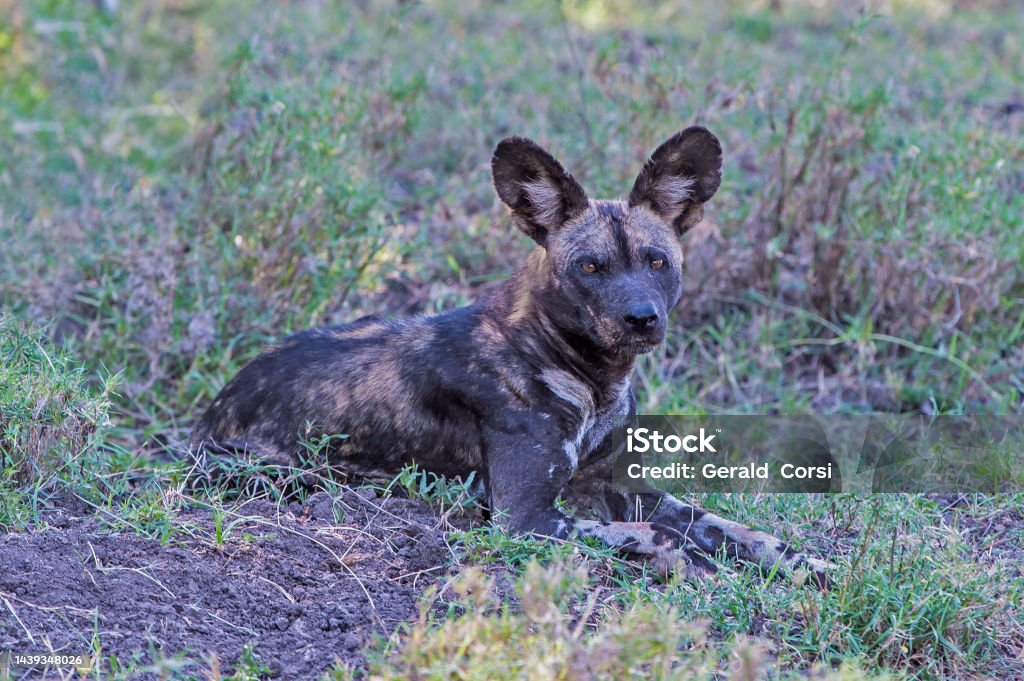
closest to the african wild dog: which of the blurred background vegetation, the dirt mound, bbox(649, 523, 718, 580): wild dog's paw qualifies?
bbox(649, 523, 718, 580): wild dog's paw

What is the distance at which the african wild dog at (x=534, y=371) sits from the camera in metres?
4.38

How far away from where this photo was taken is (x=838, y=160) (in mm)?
6422

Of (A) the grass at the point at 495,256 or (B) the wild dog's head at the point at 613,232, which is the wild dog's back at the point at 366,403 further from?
(B) the wild dog's head at the point at 613,232

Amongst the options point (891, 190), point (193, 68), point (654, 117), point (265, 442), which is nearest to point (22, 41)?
point (193, 68)

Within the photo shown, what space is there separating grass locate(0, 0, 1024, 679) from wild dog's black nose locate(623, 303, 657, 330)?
0.80 m

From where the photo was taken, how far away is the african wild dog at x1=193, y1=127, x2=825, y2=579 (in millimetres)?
4383

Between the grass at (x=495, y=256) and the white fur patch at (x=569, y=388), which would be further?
the white fur patch at (x=569, y=388)

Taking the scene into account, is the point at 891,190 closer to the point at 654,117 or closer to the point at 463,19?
the point at 654,117

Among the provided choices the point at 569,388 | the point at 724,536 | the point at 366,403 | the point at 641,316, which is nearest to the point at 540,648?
the point at 724,536

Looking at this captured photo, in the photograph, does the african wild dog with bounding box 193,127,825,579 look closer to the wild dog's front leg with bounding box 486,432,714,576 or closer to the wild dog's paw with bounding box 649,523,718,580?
the wild dog's front leg with bounding box 486,432,714,576

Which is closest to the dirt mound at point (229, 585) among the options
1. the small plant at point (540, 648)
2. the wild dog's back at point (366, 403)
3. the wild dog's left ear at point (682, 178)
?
the wild dog's back at point (366, 403)

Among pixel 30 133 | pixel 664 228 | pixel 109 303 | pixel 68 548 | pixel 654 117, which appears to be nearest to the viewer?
pixel 68 548

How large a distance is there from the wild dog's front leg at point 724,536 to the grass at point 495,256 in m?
0.14

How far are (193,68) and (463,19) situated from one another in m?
2.19
